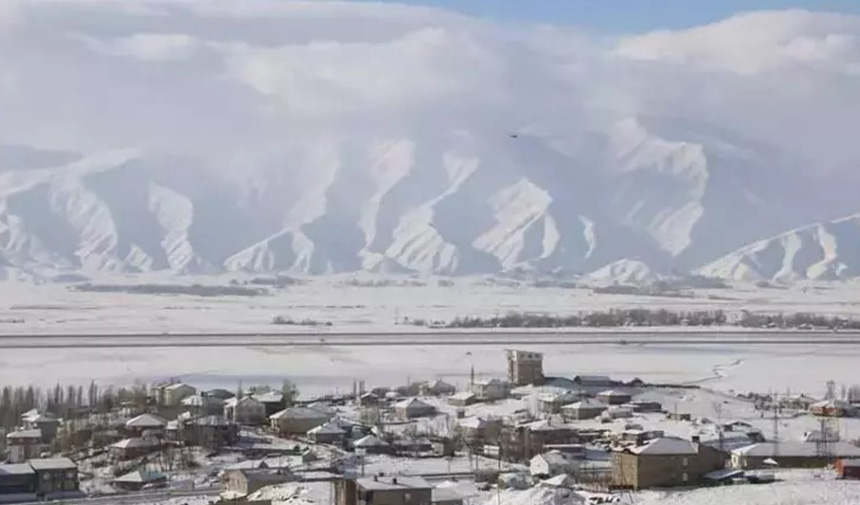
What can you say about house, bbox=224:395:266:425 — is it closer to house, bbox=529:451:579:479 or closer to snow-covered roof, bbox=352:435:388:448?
snow-covered roof, bbox=352:435:388:448

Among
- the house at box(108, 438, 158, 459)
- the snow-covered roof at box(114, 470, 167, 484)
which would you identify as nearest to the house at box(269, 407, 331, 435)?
the house at box(108, 438, 158, 459)

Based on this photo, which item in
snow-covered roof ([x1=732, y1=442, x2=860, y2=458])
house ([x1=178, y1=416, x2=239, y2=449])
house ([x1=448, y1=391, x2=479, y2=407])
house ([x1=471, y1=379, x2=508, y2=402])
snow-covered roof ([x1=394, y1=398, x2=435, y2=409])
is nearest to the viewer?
snow-covered roof ([x1=732, y1=442, x2=860, y2=458])

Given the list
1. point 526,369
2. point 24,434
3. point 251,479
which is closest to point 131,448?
point 24,434

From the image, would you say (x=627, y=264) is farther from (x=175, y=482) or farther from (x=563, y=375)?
(x=175, y=482)

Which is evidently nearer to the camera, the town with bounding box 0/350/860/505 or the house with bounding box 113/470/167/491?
the town with bounding box 0/350/860/505

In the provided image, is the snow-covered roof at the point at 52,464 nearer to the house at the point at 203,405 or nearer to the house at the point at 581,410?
the house at the point at 203,405
